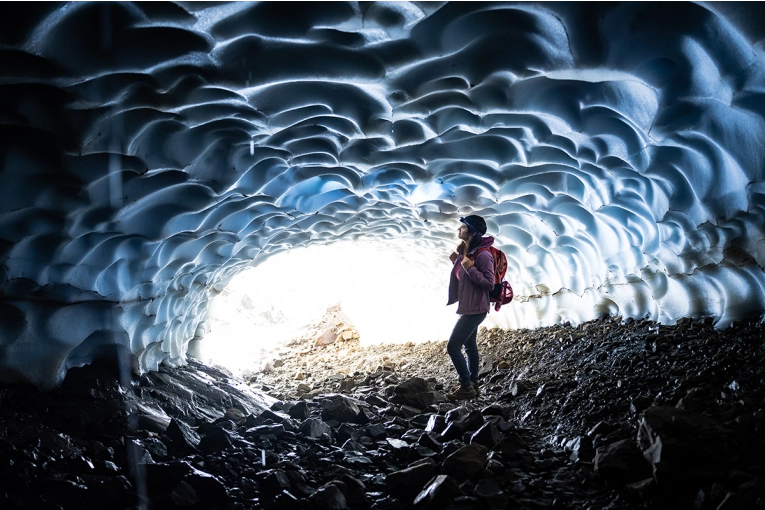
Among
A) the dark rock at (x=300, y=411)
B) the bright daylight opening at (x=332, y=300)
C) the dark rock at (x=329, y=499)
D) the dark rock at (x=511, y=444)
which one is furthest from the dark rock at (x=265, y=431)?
the bright daylight opening at (x=332, y=300)

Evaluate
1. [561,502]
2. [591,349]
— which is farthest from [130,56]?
[591,349]

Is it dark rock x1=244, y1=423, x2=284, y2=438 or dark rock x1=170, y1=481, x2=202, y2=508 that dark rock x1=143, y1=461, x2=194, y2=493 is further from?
dark rock x1=244, y1=423, x2=284, y2=438

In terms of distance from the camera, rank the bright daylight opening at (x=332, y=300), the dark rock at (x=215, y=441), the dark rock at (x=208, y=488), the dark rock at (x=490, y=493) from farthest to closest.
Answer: the bright daylight opening at (x=332, y=300)
the dark rock at (x=215, y=441)
the dark rock at (x=208, y=488)
the dark rock at (x=490, y=493)

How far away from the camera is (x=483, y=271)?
218 inches

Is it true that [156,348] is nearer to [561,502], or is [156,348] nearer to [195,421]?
[195,421]

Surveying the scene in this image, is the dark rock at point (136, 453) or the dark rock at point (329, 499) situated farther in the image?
the dark rock at point (136, 453)

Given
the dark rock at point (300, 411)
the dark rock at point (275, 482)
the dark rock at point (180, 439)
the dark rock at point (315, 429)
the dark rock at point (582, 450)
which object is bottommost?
the dark rock at point (582, 450)

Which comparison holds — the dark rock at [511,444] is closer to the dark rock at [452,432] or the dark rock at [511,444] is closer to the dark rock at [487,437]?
the dark rock at [487,437]

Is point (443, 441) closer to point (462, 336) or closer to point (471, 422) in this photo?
point (471, 422)

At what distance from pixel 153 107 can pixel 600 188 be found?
13.3 ft

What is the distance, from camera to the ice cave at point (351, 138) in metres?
2.94

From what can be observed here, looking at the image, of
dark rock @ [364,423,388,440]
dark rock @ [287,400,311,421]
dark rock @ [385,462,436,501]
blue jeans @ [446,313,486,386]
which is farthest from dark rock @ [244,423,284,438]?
blue jeans @ [446,313,486,386]

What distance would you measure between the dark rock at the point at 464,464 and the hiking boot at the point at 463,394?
2152 mm

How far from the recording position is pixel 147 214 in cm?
451
